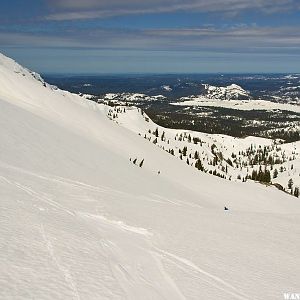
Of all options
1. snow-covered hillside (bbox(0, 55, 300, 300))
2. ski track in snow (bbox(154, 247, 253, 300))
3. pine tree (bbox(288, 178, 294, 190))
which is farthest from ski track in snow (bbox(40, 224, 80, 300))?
pine tree (bbox(288, 178, 294, 190))

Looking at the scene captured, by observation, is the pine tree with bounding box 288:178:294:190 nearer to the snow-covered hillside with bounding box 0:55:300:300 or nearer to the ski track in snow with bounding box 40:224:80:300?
the snow-covered hillside with bounding box 0:55:300:300

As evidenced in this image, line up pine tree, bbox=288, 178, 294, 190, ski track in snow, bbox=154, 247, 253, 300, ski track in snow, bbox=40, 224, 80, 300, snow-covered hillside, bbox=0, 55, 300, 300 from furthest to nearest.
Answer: pine tree, bbox=288, 178, 294, 190 → ski track in snow, bbox=154, 247, 253, 300 → snow-covered hillside, bbox=0, 55, 300, 300 → ski track in snow, bbox=40, 224, 80, 300

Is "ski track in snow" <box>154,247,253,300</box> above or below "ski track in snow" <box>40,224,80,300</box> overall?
below

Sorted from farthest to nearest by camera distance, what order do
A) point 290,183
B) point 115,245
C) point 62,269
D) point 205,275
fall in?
point 290,183, point 115,245, point 205,275, point 62,269

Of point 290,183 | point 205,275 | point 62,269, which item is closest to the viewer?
point 62,269

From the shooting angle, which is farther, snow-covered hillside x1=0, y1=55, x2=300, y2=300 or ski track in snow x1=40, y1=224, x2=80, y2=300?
snow-covered hillside x1=0, y1=55, x2=300, y2=300

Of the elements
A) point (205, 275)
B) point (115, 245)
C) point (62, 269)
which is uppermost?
point (62, 269)

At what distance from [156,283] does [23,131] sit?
2640 cm

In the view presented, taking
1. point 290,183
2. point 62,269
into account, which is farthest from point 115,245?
point 290,183

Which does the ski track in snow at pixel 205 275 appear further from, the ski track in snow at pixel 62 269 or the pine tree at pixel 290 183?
the pine tree at pixel 290 183

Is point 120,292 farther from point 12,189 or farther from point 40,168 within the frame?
point 40,168

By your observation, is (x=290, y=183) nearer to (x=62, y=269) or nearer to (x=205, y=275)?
(x=205, y=275)

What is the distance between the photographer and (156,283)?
9266 millimetres

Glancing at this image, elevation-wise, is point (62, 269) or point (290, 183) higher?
point (62, 269)
